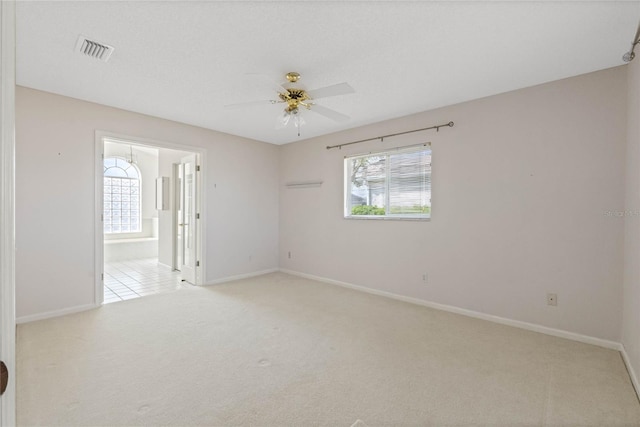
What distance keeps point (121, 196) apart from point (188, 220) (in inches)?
175

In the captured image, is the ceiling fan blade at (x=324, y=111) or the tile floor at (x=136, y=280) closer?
the ceiling fan blade at (x=324, y=111)

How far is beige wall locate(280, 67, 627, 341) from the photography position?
2.72 meters

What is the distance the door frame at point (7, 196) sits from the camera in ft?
1.77

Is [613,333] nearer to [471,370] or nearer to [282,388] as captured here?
[471,370]

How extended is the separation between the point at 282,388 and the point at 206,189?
3.54 m

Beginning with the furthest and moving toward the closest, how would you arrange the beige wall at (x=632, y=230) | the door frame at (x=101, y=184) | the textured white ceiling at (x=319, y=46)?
1. the door frame at (x=101, y=184)
2. the beige wall at (x=632, y=230)
3. the textured white ceiling at (x=319, y=46)

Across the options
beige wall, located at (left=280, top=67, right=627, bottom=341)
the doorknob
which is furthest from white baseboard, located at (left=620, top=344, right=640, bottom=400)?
the doorknob

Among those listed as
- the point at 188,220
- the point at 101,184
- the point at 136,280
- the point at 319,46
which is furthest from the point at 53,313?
the point at 319,46

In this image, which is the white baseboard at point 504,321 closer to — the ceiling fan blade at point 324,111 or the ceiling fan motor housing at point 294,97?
the ceiling fan blade at point 324,111

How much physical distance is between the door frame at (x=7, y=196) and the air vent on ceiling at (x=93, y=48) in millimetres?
2262

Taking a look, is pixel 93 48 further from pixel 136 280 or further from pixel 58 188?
pixel 136 280

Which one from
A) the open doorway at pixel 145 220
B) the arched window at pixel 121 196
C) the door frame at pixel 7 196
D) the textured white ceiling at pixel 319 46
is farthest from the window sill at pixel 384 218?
the arched window at pixel 121 196

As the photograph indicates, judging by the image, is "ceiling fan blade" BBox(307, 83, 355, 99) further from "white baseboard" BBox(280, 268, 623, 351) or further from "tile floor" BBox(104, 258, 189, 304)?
"tile floor" BBox(104, 258, 189, 304)

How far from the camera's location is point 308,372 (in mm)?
2268
